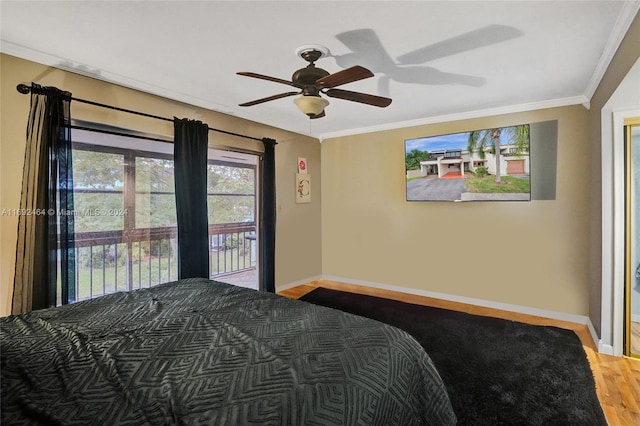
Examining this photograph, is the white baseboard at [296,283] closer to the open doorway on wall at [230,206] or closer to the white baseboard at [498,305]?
the open doorway on wall at [230,206]

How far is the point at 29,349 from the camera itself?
1.29 metres

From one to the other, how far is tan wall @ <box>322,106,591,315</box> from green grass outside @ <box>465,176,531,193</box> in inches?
7.3

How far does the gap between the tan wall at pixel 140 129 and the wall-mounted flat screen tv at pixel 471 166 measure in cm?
170

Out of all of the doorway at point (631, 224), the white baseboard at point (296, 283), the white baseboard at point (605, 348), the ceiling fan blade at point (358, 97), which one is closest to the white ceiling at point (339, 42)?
the ceiling fan blade at point (358, 97)

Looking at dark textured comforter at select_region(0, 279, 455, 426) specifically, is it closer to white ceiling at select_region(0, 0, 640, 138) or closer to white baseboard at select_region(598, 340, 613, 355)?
white ceiling at select_region(0, 0, 640, 138)

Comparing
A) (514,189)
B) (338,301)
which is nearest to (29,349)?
(338,301)

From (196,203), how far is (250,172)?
1.20 metres

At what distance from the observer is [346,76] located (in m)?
1.97

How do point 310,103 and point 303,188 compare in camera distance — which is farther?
point 303,188

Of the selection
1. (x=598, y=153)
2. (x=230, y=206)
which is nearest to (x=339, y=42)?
(x=598, y=153)

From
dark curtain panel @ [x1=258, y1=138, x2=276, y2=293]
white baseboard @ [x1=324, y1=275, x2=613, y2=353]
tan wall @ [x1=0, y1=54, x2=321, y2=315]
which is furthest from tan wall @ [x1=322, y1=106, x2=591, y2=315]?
dark curtain panel @ [x1=258, y1=138, x2=276, y2=293]

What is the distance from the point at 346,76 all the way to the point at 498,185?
2.68 metres

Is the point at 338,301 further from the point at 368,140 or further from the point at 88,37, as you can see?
the point at 88,37

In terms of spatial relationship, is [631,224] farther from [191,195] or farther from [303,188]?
[191,195]
